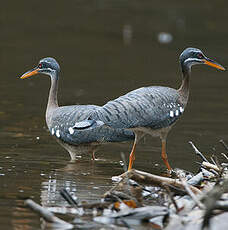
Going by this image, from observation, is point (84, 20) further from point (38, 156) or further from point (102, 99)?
point (38, 156)

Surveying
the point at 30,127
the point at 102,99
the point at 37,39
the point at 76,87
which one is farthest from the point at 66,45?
the point at 30,127

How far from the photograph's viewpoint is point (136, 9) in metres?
25.2

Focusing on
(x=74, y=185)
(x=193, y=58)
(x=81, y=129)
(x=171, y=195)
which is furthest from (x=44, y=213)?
(x=193, y=58)

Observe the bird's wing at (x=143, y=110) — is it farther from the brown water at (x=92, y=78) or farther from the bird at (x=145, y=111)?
the brown water at (x=92, y=78)

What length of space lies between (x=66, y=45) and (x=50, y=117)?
9.45 metres

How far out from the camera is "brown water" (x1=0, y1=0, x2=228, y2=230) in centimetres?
906

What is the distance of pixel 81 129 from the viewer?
10.2 metres

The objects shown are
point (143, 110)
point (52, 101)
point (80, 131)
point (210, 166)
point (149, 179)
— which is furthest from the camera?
point (52, 101)

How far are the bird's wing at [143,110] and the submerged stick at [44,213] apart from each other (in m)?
2.78

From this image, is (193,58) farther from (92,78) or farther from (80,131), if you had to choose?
(92,78)

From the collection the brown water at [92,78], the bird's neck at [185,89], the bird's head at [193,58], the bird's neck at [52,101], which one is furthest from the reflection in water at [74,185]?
the bird's head at [193,58]

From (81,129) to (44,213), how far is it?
3.78 m

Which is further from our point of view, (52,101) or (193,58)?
(52,101)

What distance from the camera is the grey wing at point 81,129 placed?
10.1 m
